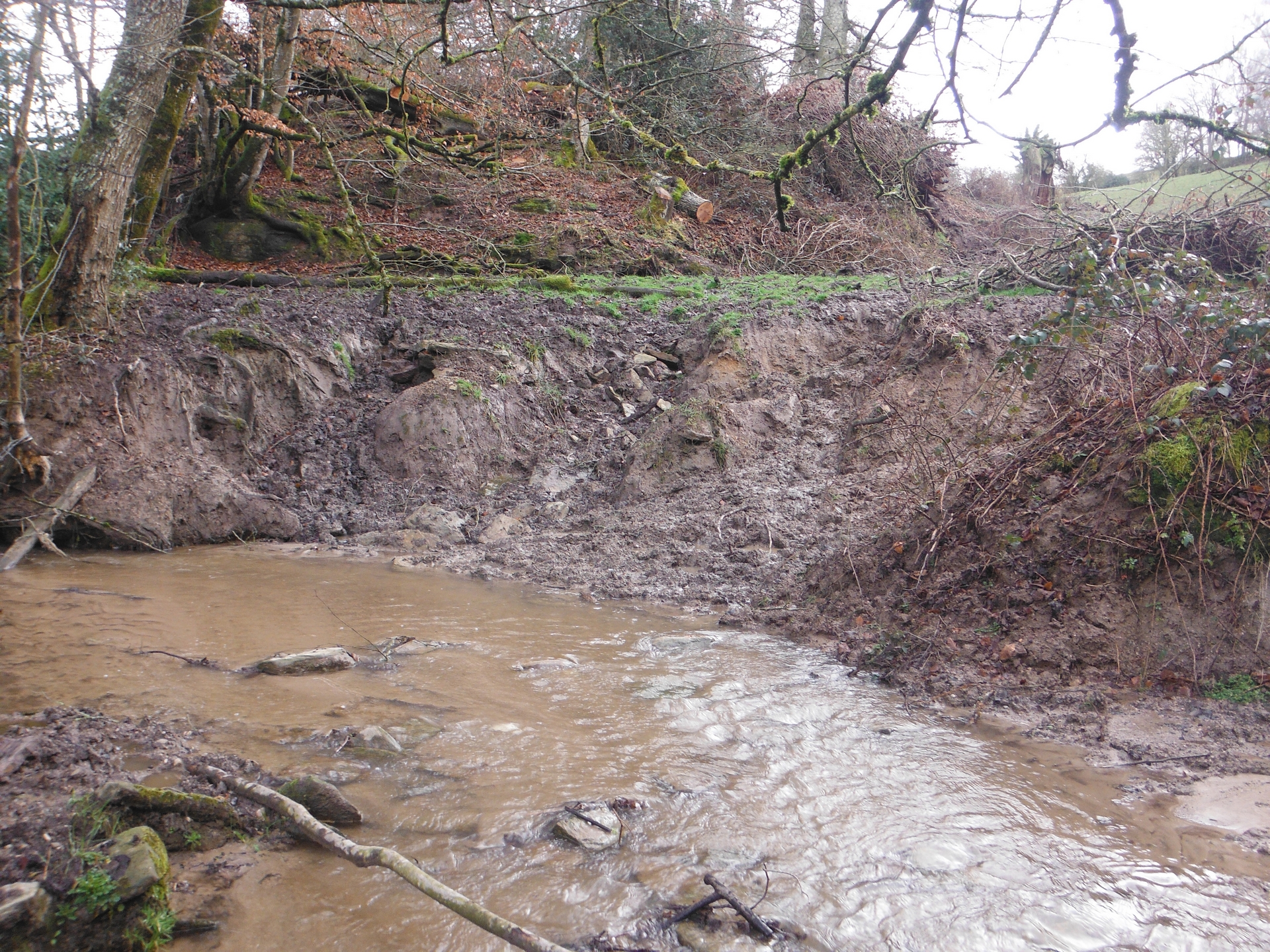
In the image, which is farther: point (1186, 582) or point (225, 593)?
point (225, 593)

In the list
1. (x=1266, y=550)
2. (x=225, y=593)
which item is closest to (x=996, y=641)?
(x=1266, y=550)

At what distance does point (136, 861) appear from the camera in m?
1.99

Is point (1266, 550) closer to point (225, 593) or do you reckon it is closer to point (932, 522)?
point (932, 522)

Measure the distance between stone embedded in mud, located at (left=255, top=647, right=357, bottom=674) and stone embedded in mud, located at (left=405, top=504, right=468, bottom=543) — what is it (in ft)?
11.0

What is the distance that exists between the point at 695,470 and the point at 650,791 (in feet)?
16.6

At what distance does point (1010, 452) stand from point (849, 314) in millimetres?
4554

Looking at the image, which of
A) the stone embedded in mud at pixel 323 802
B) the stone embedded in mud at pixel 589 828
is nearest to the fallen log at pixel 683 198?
the stone embedded in mud at pixel 589 828

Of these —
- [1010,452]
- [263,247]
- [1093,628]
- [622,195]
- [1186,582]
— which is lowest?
[1093,628]

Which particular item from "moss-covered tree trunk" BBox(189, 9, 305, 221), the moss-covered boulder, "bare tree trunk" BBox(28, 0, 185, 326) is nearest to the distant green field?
the moss-covered boulder

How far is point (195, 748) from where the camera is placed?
2939 millimetres

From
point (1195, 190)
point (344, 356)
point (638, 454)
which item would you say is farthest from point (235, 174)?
point (1195, 190)

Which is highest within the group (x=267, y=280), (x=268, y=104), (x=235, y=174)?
(x=268, y=104)

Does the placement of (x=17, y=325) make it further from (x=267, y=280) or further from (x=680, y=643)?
(x=680, y=643)

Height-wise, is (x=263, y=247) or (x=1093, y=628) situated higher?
(x=263, y=247)
